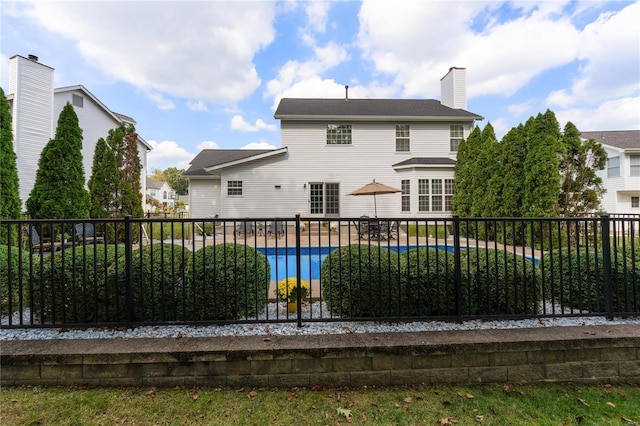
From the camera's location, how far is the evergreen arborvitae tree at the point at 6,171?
515 cm

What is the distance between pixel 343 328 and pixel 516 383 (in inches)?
60.3

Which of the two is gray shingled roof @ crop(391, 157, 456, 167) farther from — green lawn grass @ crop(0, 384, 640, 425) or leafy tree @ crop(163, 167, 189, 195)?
leafy tree @ crop(163, 167, 189, 195)

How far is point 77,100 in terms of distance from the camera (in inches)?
636

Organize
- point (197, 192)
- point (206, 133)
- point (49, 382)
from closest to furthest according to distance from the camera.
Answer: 1. point (49, 382)
2. point (197, 192)
3. point (206, 133)

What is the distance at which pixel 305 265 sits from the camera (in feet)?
26.7

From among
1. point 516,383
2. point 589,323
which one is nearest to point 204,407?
point 516,383

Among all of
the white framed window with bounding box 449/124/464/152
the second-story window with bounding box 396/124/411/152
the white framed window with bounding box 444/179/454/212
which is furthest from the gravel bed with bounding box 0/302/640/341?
the white framed window with bounding box 449/124/464/152

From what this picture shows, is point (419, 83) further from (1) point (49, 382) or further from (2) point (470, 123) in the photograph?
(1) point (49, 382)

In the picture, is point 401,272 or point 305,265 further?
point 305,265

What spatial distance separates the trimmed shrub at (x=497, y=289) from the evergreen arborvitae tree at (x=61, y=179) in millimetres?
9902

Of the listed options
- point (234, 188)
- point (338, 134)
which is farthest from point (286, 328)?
point (338, 134)

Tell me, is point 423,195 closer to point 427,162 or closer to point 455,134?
point 427,162

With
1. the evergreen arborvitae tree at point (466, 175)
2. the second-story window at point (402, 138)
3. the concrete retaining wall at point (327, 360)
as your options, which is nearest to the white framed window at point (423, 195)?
the evergreen arborvitae tree at point (466, 175)

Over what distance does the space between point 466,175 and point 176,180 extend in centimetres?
5967
